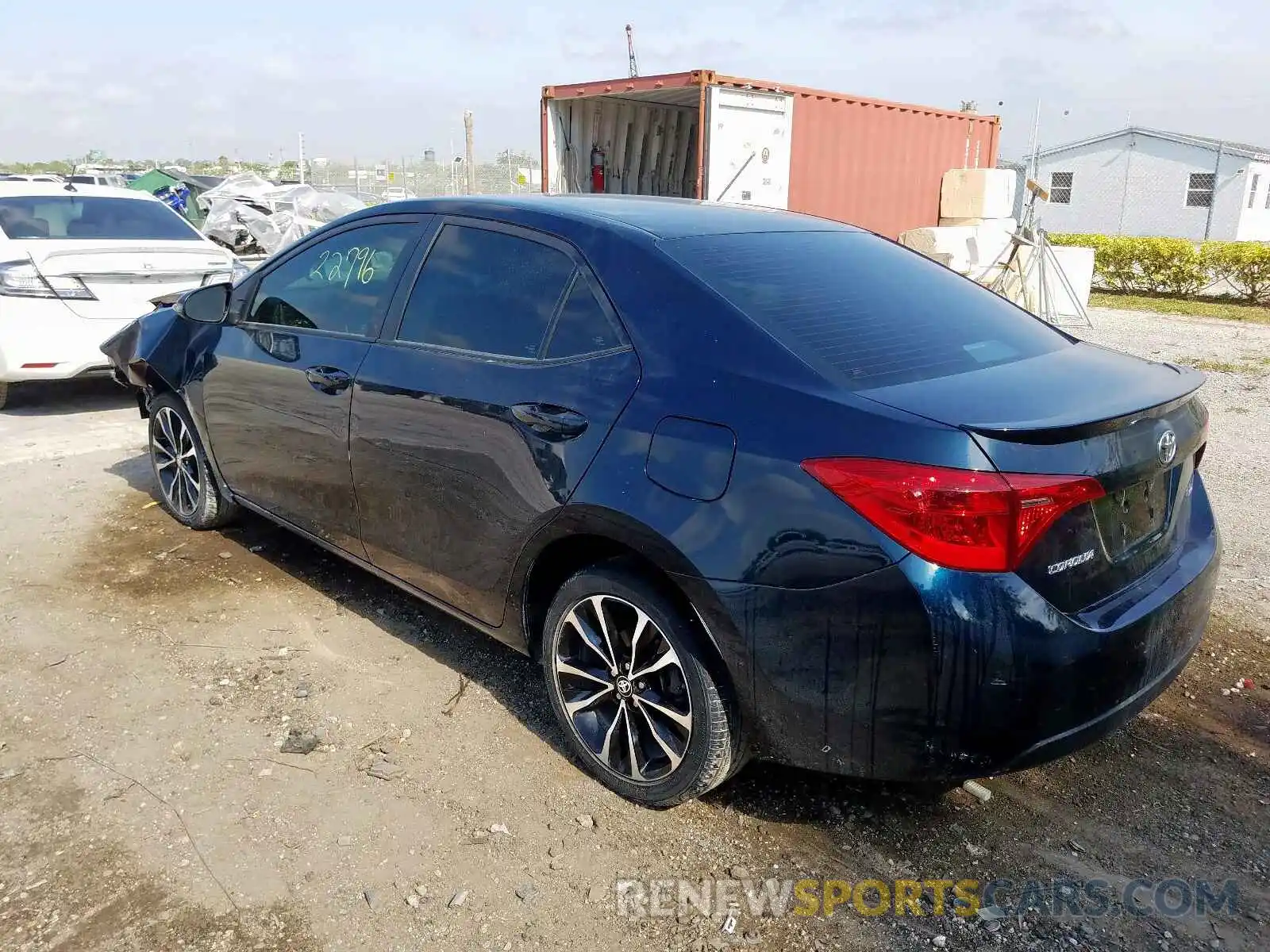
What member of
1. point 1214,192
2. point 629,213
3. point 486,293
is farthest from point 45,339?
point 1214,192

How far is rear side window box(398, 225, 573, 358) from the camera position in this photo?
10.1ft

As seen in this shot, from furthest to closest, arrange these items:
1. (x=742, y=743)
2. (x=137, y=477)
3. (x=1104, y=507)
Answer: (x=137, y=477)
(x=742, y=743)
(x=1104, y=507)

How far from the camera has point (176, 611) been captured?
4.22m

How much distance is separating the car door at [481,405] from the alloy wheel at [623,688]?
317 mm

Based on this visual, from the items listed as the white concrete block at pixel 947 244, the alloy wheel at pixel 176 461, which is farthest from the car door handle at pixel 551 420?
the white concrete block at pixel 947 244

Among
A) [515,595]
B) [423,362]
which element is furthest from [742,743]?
[423,362]

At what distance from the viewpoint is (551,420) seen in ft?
9.41

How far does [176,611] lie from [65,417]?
170 inches

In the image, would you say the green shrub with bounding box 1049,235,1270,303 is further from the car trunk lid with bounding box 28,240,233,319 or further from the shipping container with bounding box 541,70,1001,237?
the car trunk lid with bounding box 28,240,233,319

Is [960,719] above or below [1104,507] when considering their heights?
below

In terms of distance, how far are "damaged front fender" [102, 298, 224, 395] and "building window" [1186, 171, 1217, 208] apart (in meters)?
34.7

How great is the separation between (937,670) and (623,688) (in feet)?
3.17

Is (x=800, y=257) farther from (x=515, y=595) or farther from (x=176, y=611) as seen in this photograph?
(x=176, y=611)

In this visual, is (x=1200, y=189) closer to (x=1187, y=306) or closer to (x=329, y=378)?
(x=1187, y=306)
